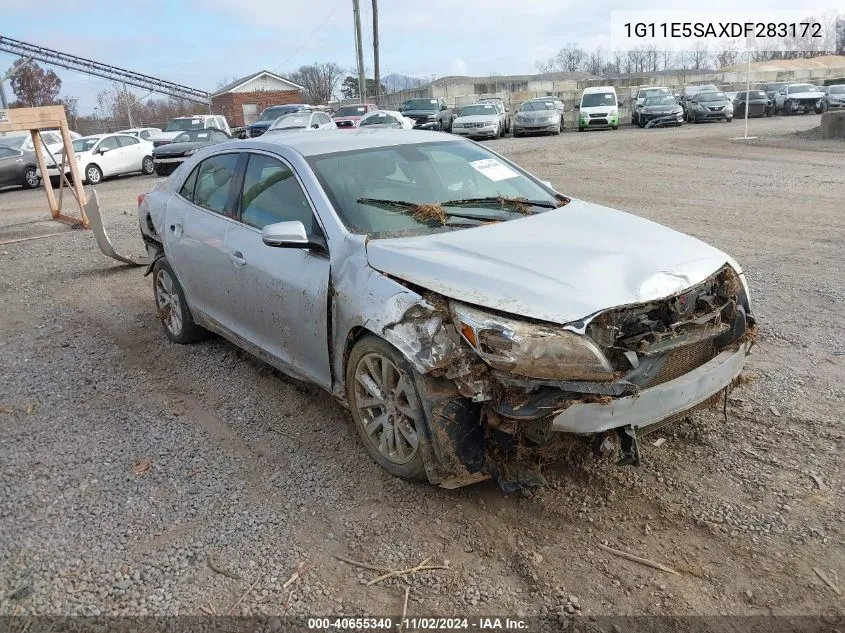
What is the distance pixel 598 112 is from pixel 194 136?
1682cm

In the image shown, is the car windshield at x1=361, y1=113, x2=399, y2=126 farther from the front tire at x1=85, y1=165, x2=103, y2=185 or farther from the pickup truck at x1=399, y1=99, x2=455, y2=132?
the front tire at x1=85, y1=165, x2=103, y2=185

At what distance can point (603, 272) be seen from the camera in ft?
10.9

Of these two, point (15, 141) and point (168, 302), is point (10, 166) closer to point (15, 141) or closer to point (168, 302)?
point (15, 141)

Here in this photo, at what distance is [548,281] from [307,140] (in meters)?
2.23

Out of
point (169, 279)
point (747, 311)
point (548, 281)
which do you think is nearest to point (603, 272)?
point (548, 281)

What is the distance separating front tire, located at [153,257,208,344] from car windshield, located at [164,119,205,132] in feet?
70.0

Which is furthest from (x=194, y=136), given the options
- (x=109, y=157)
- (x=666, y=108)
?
(x=666, y=108)

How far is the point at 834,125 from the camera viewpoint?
2039 centimetres

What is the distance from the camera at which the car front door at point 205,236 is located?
4875 millimetres

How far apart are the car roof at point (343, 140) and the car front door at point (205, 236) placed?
1.19 ft

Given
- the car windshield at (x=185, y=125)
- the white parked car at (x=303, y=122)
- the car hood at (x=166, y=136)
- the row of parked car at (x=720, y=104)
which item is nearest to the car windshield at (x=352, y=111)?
the white parked car at (x=303, y=122)

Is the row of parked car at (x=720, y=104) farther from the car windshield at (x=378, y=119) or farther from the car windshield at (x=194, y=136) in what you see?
the car windshield at (x=194, y=136)

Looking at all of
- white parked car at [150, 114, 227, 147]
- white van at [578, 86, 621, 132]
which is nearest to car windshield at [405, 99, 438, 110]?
white van at [578, 86, 621, 132]

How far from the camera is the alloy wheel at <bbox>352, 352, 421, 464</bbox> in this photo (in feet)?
11.3
